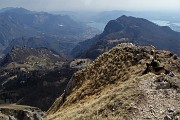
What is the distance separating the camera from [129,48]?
5103cm

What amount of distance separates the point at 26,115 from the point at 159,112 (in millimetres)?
172641

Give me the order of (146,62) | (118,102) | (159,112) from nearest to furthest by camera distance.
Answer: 1. (159,112)
2. (118,102)
3. (146,62)

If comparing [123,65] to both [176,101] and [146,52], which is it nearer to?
[146,52]

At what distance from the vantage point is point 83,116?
32719 mm

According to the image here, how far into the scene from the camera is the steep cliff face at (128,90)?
29.5m

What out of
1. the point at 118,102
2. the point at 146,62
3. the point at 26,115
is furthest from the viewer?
the point at 26,115

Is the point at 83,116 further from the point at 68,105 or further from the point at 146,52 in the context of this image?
the point at 146,52

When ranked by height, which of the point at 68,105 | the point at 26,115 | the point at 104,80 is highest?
the point at 104,80

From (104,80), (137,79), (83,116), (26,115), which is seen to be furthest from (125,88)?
(26,115)

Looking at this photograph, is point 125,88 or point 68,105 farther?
point 68,105

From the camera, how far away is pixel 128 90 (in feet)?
109

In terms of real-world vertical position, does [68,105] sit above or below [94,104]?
below

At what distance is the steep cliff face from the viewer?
96.9 feet

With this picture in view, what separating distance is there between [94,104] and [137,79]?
17.0 feet
